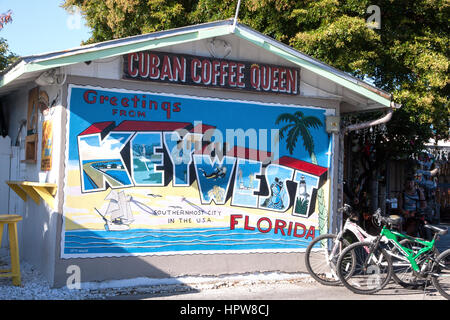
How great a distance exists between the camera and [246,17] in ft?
40.7

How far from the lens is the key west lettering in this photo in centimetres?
724

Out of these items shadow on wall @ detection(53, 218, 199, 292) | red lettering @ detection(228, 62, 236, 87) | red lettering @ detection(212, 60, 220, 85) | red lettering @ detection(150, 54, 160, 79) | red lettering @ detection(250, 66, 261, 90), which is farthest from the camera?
red lettering @ detection(250, 66, 261, 90)

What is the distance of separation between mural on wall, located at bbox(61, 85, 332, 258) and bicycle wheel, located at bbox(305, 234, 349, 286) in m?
0.23

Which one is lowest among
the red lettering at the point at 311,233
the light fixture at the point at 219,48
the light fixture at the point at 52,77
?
the red lettering at the point at 311,233

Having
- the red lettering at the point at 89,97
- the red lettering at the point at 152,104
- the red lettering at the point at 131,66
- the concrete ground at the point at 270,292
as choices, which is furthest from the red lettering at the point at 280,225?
the red lettering at the point at 89,97

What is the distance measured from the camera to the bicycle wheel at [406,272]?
7.59 metres

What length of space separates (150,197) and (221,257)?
150cm

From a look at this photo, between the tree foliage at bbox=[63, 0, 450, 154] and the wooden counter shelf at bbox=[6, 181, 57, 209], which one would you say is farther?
the tree foliage at bbox=[63, 0, 450, 154]

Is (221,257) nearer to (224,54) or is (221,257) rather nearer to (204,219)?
(204,219)

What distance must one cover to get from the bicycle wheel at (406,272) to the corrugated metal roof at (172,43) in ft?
7.59

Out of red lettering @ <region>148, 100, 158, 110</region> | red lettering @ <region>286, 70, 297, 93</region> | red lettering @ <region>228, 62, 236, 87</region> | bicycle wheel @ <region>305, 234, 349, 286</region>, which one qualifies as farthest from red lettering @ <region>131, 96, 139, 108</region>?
bicycle wheel @ <region>305, 234, 349, 286</region>

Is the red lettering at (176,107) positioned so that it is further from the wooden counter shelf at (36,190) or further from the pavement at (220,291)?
the pavement at (220,291)

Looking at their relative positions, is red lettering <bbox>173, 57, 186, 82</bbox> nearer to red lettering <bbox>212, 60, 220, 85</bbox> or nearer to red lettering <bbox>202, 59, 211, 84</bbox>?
red lettering <bbox>202, 59, 211, 84</bbox>
